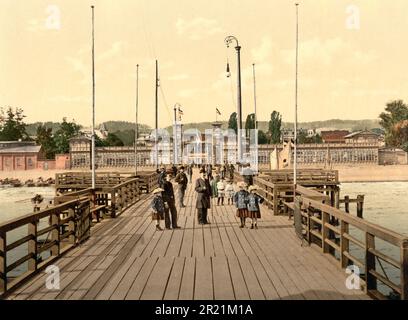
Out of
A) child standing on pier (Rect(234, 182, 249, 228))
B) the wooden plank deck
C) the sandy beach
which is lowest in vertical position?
the sandy beach

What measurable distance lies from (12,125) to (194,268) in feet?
448

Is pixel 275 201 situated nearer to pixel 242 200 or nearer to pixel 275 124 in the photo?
pixel 242 200

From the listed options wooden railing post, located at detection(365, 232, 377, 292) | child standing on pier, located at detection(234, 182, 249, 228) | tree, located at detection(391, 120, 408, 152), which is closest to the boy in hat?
child standing on pier, located at detection(234, 182, 249, 228)

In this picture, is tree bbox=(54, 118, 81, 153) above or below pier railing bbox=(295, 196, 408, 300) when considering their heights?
above

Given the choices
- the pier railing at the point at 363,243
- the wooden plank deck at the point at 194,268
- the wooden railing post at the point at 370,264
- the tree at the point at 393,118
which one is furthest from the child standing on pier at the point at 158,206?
the tree at the point at 393,118

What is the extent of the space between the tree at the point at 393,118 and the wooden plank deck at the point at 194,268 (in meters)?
121

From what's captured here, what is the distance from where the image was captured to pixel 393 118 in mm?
134500

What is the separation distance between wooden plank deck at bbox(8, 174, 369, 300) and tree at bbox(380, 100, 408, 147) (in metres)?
121

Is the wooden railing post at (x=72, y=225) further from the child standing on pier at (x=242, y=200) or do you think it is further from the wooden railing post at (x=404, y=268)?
the wooden railing post at (x=404, y=268)

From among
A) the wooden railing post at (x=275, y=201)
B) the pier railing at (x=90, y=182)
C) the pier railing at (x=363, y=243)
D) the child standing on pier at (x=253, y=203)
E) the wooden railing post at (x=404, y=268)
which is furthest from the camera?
the pier railing at (x=90, y=182)

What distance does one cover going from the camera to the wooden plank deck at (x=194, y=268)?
7449 millimetres

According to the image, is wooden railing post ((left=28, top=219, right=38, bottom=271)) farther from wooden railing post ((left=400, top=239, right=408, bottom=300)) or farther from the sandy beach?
the sandy beach

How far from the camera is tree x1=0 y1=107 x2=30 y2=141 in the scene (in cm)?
13425
